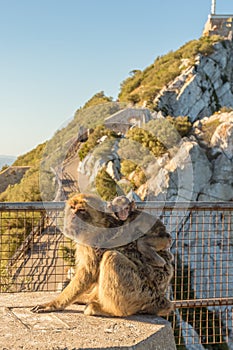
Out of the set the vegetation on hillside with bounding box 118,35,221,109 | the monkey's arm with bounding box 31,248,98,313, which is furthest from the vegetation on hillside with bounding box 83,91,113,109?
the vegetation on hillside with bounding box 118,35,221,109

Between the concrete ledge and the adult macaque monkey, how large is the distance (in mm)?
100

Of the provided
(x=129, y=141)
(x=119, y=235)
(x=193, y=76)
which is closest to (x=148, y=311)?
(x=119, y=235)

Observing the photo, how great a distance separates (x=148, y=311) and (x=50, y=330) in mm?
850

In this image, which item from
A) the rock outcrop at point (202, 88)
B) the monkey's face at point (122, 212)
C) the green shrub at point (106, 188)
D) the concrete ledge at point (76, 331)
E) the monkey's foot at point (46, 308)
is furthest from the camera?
the rock outcrop at point (202, 88)

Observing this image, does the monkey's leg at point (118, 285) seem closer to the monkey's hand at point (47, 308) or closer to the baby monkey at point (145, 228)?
the baby monkey at point (145, 228)

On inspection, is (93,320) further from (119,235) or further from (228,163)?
(228,163)

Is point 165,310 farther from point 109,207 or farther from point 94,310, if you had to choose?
point 109,207

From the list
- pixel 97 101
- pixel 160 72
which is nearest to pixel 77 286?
pixel 97 101

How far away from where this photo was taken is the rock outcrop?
39.9 meters

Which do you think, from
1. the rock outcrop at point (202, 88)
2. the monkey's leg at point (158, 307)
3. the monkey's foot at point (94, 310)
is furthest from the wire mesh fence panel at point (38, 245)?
the rock outcrop at point (202, 88)

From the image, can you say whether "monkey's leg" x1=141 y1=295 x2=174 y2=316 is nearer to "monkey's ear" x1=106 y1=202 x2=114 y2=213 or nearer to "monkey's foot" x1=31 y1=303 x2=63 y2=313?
"monkey's foot" x1=31 y1=303 x2=63 y2=313

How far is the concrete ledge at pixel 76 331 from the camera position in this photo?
10.3 ft

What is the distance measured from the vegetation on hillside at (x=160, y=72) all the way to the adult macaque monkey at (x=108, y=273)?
3443 cm

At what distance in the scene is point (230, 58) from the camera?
167ft
